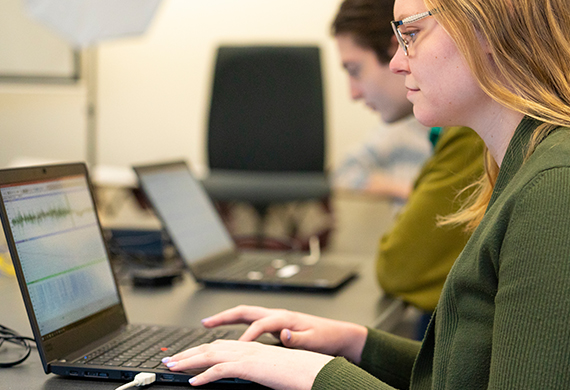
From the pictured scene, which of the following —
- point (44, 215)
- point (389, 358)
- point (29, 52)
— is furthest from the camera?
point (29, 52)

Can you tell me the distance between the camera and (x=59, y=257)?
0.82m

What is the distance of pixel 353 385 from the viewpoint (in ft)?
2.25

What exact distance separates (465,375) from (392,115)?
34.7 inches

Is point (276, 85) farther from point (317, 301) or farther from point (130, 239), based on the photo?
point (317, 301)

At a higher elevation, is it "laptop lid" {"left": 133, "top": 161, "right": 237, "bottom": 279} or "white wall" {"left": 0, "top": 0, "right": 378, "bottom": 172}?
"white wall" {"left": 0, "top": 0, "right": 378, "bottom": 172}

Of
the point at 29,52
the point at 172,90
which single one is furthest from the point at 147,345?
the point at 172,90

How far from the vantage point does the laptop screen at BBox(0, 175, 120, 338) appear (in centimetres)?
76

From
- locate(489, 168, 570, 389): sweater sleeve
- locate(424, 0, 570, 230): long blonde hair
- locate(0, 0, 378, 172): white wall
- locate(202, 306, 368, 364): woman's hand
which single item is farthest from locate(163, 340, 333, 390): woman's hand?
locate(0, 0, 378, 172): white wall

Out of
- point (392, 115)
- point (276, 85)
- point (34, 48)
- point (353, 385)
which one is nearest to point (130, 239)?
point (392, 115)

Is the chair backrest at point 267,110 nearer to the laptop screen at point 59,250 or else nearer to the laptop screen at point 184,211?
the laptop screen at point 184,211

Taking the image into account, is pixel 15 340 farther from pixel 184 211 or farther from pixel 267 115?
pixel 267 115

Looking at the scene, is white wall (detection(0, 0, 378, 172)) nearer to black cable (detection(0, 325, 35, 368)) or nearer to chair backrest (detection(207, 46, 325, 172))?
chair backrest (detection(207, 46, 325, 172))

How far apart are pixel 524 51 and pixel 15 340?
763 mm

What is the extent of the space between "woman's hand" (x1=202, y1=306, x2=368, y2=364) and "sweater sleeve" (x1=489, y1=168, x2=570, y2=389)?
0.36 metres
